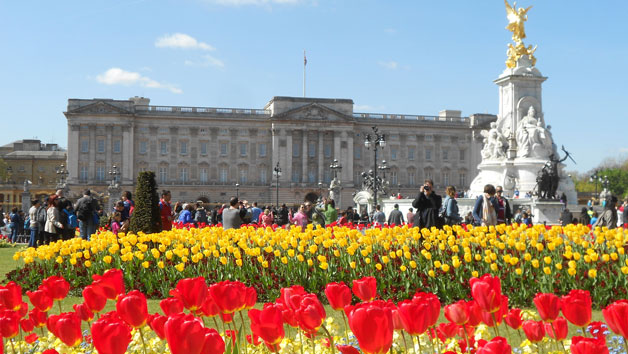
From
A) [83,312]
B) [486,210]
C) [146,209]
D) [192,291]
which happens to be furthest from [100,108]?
[192,291]

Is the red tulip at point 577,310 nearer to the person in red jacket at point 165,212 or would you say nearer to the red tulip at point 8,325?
the red tulip at point 8,325

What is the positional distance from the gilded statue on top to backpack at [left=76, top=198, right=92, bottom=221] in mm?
19670

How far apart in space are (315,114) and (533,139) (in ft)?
163

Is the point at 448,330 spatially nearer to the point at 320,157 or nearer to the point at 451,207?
the point at 451,207

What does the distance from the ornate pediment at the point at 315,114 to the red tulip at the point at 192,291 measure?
A: 72.7m

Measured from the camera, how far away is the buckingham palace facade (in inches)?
2859

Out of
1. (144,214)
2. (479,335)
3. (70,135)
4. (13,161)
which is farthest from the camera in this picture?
(13,161)

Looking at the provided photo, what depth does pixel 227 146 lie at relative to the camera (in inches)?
3004

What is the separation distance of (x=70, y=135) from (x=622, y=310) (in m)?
74.9

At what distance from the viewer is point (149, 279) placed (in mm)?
9281

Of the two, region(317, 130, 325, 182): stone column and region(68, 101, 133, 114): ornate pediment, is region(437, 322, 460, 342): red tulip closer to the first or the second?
region(68, 101, 133, 114): ornate pediment

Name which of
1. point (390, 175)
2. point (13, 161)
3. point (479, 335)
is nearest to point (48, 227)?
point (479, 335)

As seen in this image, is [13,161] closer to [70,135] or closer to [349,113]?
[70,135]

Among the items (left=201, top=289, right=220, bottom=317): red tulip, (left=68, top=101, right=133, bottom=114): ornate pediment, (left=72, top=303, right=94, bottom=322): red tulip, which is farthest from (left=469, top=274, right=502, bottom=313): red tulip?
(left=68, top=101, right=133, bottom=114): ornate pediment
